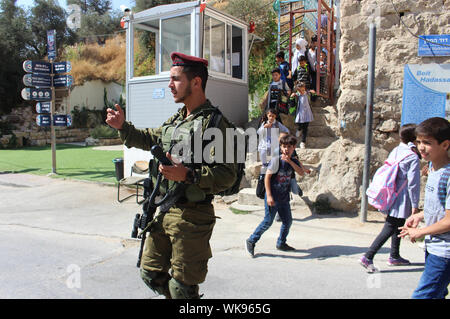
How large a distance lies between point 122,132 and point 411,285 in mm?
3194

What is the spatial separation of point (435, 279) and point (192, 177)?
1.72 meters

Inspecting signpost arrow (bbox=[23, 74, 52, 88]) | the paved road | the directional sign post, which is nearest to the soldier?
the paved road

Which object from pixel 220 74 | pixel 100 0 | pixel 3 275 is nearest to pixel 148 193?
pixel 3 275

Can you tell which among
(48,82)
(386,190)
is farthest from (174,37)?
(386,190)

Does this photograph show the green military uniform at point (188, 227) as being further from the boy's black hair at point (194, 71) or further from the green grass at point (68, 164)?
the green grass at point (68, 164)

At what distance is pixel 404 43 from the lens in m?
6.03

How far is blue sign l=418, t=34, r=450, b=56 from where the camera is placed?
225 inches

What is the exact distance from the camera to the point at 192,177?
2.22 meters

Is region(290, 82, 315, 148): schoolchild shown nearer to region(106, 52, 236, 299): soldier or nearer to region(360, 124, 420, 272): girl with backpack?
region(360, 124, 420, 272): girl with backpack

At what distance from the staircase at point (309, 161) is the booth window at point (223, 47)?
2.13 meters

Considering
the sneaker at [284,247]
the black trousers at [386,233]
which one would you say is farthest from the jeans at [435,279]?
the sneaker at [284,247]

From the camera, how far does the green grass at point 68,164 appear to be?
1066cm

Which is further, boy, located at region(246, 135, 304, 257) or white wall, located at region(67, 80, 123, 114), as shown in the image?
white wall, located at region(67, 80, 123, 114)

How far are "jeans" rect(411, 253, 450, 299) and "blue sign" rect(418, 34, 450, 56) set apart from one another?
4.33 meters
